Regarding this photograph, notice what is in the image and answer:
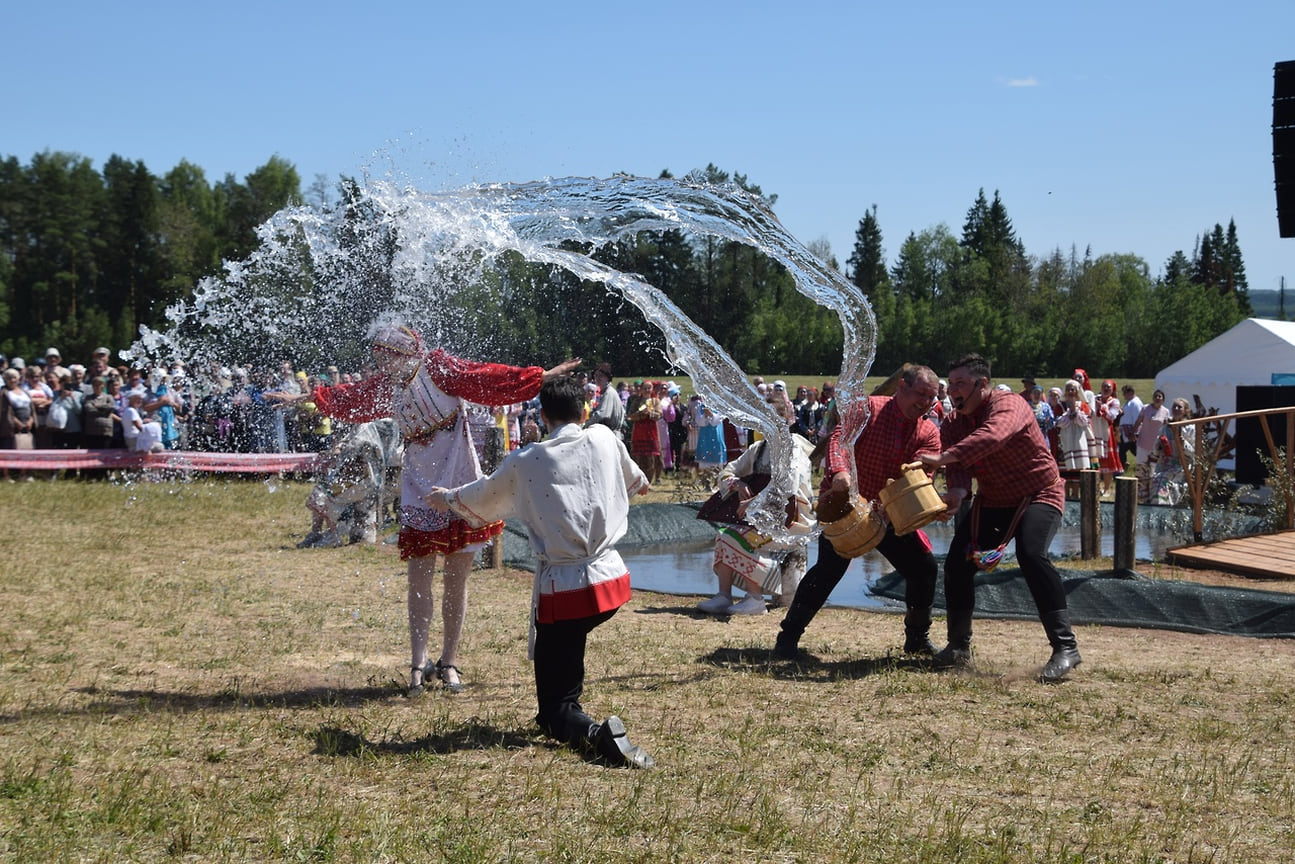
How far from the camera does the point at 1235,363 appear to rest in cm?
2105

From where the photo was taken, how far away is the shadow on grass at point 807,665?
661cm

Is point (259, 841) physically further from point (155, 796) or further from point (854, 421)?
point (854, 421)

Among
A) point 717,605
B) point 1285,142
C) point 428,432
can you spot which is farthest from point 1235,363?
point 428,432

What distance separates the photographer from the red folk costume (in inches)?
233

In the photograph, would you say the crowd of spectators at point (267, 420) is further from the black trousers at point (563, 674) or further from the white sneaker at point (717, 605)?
the black trousers at point (563, 674)

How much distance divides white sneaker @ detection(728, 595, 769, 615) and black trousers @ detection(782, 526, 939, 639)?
1.60m

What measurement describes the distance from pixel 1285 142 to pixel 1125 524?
12.5ft

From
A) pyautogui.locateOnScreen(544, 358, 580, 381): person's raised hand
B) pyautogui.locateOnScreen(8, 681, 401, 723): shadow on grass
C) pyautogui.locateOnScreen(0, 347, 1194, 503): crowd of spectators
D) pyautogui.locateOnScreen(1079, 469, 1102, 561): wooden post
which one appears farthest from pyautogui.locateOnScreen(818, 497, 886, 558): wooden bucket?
pyautogui.locateOnScreen(0, 347, 1194, 503): crowd of spectators

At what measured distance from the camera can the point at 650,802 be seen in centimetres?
438

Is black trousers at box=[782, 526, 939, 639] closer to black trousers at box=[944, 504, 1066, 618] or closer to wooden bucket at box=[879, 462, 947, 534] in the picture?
black trousers at box=[944, 504, 1066, 618]

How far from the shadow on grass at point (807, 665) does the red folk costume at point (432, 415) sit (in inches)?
68.6

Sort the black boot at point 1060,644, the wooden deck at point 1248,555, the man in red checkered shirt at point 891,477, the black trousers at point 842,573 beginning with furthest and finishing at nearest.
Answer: the wooden deck at point 1248,555, the black trousers at point 842,573, the man in red checkered shirt at point 891,477, the black boot at point 1060,644

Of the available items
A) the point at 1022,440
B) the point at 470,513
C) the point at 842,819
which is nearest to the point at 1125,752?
the point at 842,819

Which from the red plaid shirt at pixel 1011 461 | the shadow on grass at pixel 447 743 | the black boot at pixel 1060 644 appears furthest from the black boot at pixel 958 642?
the shadow on grass at pixel 447 743
